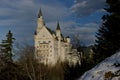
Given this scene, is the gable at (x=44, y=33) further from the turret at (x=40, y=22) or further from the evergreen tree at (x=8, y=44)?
the evergreen tree at (x=8, y=44)

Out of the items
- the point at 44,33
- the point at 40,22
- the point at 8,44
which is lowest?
the point at 8,44

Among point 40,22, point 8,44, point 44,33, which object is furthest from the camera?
point 40,22

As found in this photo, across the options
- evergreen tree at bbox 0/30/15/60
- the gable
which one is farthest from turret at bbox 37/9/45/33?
evergreen tree at bbox 0/30/15/60

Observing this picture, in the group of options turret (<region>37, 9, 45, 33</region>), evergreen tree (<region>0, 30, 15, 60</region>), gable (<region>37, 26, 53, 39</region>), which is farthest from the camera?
turret (<region>37, 9, 45, 33</region>)

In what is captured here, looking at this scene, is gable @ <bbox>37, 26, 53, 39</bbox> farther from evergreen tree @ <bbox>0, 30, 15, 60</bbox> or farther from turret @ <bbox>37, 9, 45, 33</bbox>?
evergreen tree @ <bbox>0, 30, 15, 60</bbox>

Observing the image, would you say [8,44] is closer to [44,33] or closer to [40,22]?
[44,33]

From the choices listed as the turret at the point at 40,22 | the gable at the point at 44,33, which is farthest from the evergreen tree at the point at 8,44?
the turret at the point at 40,22

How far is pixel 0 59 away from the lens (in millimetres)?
48781

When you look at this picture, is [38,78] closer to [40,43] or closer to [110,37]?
[110,37]

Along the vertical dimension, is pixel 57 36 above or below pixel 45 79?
above

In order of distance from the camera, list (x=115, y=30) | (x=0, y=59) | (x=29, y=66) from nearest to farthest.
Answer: (x=115, y=30)
(x=0, y=59)
(x=29, y=66)

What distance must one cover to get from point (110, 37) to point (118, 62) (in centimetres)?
955

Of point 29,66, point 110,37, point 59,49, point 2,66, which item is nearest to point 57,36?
point 59,49

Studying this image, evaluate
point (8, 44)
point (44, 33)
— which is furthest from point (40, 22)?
point (8, 44)
